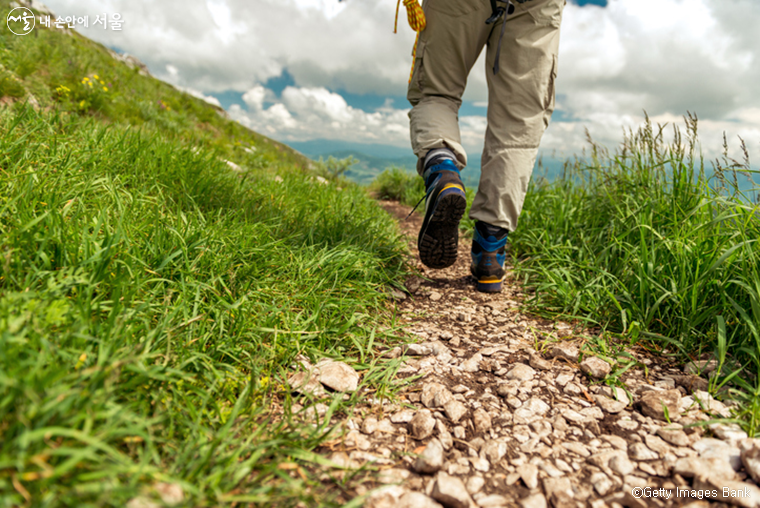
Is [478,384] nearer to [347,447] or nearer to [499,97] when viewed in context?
[347,447]

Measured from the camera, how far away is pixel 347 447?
1.12 metres

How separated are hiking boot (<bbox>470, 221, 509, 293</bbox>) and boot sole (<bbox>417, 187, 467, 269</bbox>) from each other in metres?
0.24

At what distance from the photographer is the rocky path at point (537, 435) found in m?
0.97

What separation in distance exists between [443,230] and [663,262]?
112cm

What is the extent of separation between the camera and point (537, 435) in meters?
1.21

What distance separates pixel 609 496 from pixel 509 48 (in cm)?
214

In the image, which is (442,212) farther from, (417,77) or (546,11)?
(546,11)

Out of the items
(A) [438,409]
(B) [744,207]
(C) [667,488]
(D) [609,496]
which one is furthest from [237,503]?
(B) [744,207]

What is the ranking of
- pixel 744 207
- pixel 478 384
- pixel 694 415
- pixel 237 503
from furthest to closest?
pixel 744 207, pixel 478 384, pixel 694 415, pixel 237 503

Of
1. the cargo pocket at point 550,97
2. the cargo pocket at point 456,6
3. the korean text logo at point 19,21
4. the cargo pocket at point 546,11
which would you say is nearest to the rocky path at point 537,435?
the cargo pocket at point 550,97

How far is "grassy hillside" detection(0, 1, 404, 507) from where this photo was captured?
2.48ft

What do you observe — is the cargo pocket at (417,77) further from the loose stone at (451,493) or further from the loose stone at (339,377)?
the loose stone at (451,493)

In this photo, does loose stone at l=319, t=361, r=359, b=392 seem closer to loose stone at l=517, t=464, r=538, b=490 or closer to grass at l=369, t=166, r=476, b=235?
loose stone at l=517, t=464, r=538, b=490

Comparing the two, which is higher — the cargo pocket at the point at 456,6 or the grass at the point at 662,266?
the cargo pocket at the point at 456,6
